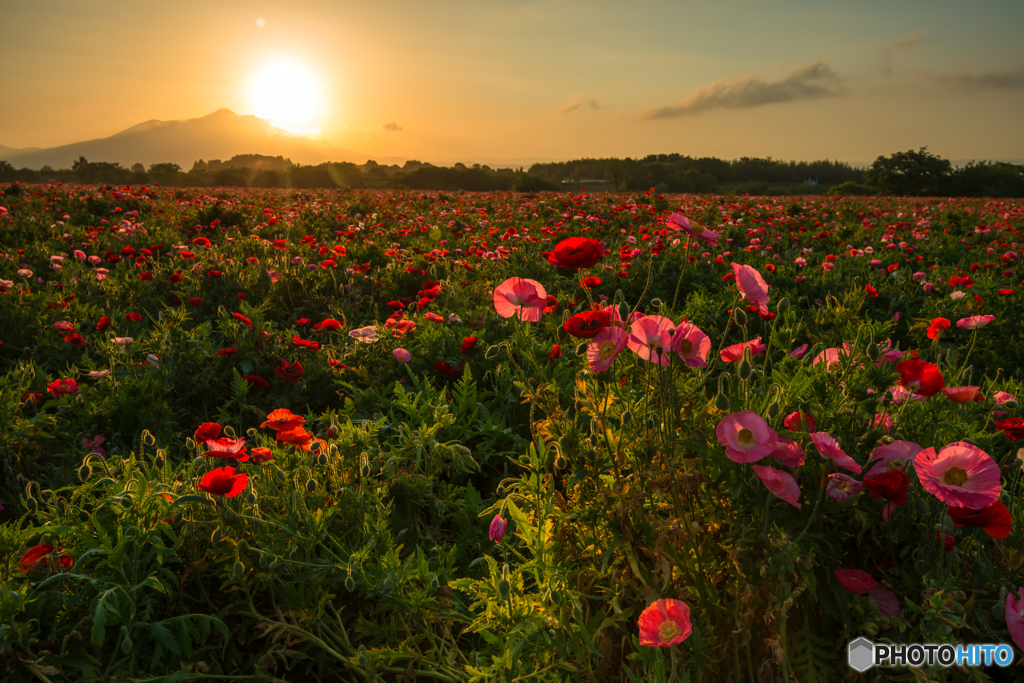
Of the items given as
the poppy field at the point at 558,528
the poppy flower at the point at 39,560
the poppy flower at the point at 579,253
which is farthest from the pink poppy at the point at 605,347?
the poppy flower at the point at 39,560

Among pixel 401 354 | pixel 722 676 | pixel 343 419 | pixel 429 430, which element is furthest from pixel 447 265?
pixel 722 676

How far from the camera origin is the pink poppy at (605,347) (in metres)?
1.32

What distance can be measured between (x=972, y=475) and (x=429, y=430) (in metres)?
1.62

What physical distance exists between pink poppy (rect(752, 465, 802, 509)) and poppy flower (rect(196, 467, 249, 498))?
4.25 feet

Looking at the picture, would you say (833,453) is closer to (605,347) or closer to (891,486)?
(891,486)

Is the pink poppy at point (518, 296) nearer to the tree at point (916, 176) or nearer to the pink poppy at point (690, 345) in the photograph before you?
the pink poppy at point (690, 345)

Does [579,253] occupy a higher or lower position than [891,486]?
higher

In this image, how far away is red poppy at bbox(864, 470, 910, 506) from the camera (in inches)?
41.9

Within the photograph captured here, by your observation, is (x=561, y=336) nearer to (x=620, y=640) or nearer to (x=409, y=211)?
(x=620, y=640)

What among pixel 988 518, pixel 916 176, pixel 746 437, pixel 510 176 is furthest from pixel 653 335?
pixel 916 176

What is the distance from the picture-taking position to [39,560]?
1.37 metres

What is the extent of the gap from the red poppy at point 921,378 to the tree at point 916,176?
38144 mm

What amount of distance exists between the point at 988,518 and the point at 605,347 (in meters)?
0.85

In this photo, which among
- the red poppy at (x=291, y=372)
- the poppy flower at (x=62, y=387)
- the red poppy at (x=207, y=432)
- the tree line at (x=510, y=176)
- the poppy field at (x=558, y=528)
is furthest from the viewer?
the tree line at (x=510, y=176)
